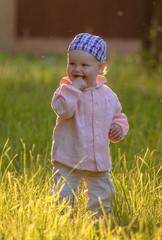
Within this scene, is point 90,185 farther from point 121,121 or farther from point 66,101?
point 66,101

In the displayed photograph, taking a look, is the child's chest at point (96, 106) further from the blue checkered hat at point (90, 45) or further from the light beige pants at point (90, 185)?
the light beige pants at point (90, 185)

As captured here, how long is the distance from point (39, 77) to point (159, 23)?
2.31m

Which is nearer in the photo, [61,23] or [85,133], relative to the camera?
[85,133]

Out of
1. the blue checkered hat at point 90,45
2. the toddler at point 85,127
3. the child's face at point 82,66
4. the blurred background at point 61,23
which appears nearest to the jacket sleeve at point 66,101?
the toddler at point 85,127

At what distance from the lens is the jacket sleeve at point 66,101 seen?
239 centimetres

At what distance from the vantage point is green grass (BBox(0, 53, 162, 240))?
2154mm

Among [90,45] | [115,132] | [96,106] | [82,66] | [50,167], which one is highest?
[90,45]

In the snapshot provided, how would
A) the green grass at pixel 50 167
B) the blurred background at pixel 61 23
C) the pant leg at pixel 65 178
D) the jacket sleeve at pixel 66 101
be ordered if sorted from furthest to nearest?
the blurred background at pixel 61 23 → the pant leg at pixel 65 178 → the jacket sleeve at pixel 66 101 → the green grass at pixel 50 167

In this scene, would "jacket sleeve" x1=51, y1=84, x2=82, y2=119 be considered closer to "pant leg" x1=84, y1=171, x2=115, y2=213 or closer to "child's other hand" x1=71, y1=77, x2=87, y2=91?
"child's other hand" x1=71, y1=77, x2=87, y2=91

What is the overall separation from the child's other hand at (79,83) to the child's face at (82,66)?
3cm

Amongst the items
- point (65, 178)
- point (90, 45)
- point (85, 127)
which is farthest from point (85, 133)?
point (90, 45)

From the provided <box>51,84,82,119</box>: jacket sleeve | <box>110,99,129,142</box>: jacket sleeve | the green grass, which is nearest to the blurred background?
the green grass

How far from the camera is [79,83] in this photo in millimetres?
2443

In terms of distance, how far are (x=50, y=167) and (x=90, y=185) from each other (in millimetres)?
777
